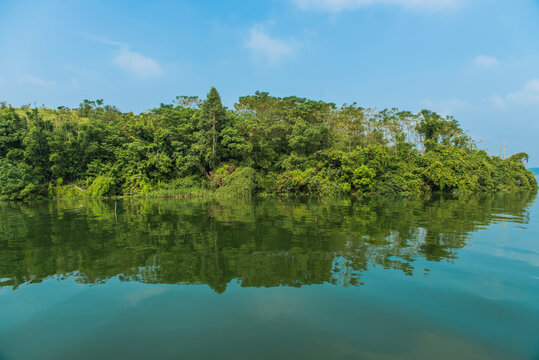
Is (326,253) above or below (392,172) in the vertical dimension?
below

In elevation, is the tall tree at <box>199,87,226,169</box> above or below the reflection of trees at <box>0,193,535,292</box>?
above

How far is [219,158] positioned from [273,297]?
986 inches

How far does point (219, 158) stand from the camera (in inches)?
1131

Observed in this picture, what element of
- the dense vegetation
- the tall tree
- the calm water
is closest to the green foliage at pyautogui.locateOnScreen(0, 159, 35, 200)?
the dense vegetation

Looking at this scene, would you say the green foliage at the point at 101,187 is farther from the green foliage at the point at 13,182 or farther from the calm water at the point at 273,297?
the calm water at the point at 273,297

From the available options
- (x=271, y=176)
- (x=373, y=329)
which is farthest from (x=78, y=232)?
(x=271, y=176)

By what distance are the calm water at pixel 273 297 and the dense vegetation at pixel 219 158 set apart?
18420 millimetres

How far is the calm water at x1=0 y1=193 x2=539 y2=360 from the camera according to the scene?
130 inches

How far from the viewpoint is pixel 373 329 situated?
11.7 feet

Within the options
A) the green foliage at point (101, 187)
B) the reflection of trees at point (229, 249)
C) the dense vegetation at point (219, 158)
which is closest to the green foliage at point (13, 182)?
the dense vegetation at point (219, 158)

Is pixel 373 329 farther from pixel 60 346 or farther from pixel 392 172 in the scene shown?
pixel 392 172

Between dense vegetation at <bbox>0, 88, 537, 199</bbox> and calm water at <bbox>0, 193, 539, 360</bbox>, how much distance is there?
18.4 m

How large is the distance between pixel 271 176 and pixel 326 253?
22143 mm

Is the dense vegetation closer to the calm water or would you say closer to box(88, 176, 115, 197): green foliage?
box(88, 176, 115, 197): green foliage
